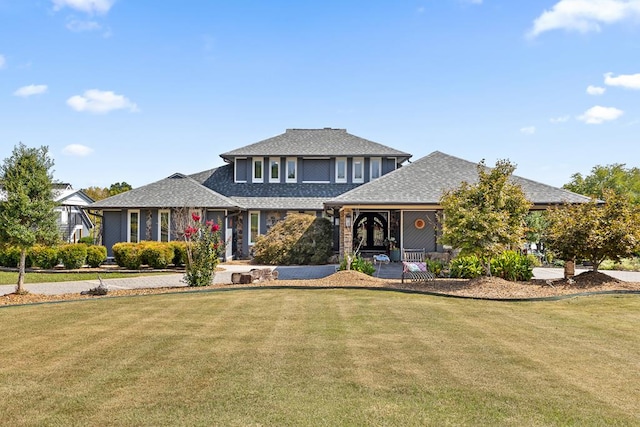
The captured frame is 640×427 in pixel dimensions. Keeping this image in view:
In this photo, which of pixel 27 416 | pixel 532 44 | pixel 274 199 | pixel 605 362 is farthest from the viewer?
pixel 274 199

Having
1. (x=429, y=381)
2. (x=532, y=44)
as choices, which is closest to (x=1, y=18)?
(x=429, y=381)

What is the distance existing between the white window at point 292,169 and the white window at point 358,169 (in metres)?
4.04

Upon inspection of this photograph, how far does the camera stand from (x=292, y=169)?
3158 centimetres

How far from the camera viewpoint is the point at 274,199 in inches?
1168

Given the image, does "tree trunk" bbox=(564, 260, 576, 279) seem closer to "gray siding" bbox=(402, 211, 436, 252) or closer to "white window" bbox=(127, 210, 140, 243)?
"gray siding" bbox=(402, 211, 436, 252)

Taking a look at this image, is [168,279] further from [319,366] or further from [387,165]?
[387,165]

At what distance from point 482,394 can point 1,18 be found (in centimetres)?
1830


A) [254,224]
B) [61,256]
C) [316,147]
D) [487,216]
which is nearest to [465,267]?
[487,216]

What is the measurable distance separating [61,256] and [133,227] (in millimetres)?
5124

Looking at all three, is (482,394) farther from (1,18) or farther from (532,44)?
(1,18)

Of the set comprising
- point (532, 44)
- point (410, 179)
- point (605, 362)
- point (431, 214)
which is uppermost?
point (532, 44)

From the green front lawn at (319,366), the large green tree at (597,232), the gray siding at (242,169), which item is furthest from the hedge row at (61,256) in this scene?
the large green tree at (597,232)

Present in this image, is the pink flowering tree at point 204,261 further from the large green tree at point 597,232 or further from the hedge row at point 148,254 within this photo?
the large green tree at point 597,232

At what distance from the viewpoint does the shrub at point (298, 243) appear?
25.3 meters
